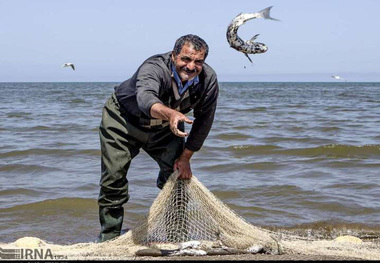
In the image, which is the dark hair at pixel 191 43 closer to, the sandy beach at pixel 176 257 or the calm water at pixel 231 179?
the sandy beach at pixel 176 257

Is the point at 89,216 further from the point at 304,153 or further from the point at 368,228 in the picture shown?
the point at 304,153

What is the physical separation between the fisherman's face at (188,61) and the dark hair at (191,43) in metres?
0.02

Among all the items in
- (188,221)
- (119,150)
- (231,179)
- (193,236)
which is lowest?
(231,179)

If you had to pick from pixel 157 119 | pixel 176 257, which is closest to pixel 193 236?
pixel 176 257

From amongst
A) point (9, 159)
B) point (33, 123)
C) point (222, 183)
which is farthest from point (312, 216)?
point (33, 123)

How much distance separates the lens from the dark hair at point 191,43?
3934mm

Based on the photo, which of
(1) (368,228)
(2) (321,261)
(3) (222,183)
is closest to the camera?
(2) (321,261)

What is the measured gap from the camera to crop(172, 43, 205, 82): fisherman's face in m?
A: 3.92

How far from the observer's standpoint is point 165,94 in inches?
161

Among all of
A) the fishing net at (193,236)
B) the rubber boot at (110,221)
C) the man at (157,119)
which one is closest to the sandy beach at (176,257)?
the fishing net at (193,236)

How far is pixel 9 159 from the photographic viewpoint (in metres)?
9.62

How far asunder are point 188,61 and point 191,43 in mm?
126

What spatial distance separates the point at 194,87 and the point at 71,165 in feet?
17.9

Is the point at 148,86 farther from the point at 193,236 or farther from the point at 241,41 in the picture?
the point at 241,41
